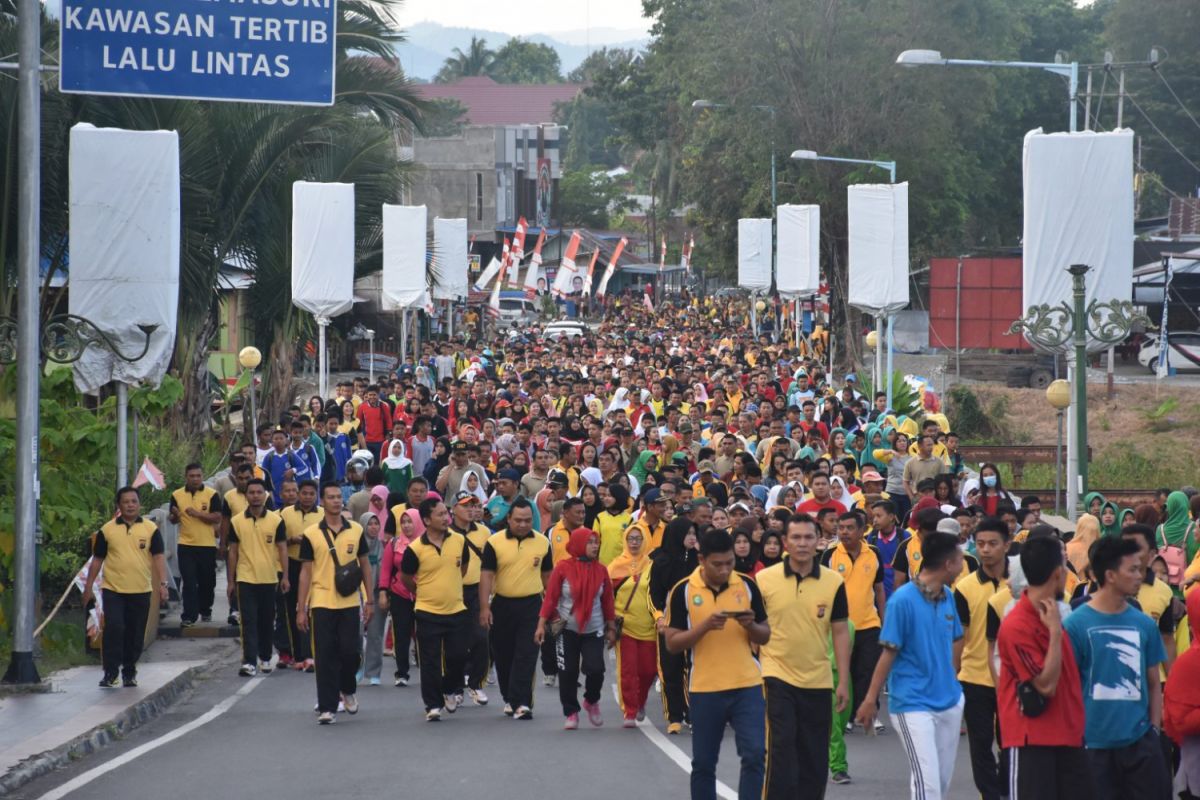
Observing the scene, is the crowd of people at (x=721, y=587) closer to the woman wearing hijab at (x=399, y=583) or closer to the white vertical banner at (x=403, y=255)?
the woman wearing hijab at (x=399, y=583)

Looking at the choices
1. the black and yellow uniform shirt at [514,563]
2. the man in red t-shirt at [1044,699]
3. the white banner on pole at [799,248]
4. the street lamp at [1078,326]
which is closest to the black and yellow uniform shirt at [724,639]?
the man in red t-shirt at [1044,699]

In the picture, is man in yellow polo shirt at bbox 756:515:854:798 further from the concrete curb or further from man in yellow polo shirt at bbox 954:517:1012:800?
the concrete curb

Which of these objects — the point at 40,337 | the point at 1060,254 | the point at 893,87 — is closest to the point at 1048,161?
the point at 1060,254

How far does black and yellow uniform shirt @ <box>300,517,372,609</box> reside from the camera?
41.2 feet

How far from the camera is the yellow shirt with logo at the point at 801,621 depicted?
28.4 ft

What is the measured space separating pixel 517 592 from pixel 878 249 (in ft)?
50.2

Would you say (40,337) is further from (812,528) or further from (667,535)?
(812,528)

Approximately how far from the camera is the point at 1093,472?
100 feet

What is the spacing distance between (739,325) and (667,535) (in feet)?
185

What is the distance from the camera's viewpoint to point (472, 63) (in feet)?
541

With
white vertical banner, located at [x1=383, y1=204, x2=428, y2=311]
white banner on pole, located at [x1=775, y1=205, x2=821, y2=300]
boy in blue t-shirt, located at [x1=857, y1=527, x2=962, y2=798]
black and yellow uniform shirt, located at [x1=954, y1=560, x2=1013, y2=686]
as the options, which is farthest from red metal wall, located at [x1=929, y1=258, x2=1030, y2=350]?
boy in blue t-shirt, located at [x1=857, y1=527, x2=962, y2=798]

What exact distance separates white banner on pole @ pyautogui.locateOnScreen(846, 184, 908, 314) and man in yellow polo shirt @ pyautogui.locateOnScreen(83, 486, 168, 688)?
15125 mm

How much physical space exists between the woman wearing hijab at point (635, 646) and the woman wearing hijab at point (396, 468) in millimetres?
6750

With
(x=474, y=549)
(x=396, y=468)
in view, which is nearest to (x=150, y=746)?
(x=474, y=549)
